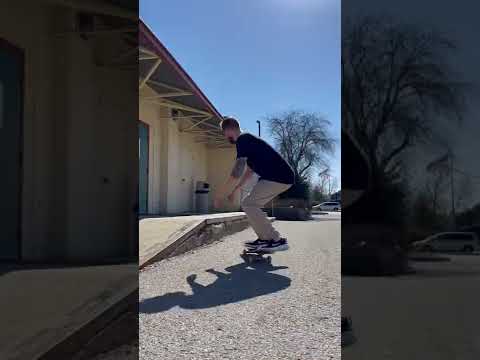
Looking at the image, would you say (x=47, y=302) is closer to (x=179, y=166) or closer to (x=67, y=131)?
(x=67, y=131)

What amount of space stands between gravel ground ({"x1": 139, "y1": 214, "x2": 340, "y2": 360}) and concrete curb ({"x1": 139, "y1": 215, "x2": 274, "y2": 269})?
0.10 metres

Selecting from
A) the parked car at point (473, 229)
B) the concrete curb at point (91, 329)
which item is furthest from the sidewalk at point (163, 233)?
the parked car at point (473, 229)

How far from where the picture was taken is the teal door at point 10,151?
2.45 ft

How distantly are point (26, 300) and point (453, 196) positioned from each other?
1001 millimetres

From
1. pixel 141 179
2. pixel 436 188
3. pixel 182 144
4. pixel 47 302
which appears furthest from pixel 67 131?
pixel 182 144

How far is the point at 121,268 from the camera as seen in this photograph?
920 mm

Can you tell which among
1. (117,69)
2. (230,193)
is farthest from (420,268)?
(230,193)

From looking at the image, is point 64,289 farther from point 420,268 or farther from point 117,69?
point 420,268

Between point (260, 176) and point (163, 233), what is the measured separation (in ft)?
4.00

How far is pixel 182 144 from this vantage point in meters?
5.27

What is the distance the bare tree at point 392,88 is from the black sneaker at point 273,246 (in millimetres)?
2627

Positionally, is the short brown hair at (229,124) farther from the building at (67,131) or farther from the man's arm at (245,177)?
the building at (67,131)

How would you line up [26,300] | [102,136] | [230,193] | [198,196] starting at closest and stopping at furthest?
[26,300] < [102,136] < [230,193] < [198,196]

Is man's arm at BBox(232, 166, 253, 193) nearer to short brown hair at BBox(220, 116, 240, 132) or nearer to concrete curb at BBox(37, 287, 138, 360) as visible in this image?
short brown hair at BBox(220, 116, 240, 132)
